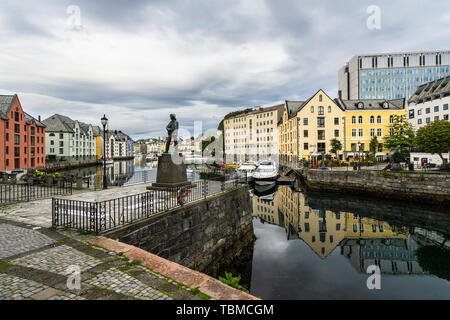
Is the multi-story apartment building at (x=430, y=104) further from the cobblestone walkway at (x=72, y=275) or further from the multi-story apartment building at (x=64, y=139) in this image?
the multi-story apartment building at (x=64, y=139)

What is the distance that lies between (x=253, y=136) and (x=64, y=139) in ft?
207

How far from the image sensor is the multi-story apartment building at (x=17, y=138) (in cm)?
4094

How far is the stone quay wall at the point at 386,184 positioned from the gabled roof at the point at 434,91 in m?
34.3

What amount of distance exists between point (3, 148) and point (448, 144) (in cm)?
6568

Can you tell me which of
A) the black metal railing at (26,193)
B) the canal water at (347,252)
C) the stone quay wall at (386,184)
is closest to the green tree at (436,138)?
the stone quay wall at (386,184)

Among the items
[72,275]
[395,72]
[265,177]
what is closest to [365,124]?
[265,177]

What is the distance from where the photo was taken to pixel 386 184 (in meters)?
27.0

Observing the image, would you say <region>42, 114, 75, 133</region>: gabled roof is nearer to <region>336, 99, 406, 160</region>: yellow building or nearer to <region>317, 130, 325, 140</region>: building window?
<region>317, 130, 325, 140</region>: building window

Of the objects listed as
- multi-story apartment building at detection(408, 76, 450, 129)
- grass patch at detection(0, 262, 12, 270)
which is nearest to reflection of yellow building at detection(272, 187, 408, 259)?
grass patch at detection(0, 262, 12, 270)

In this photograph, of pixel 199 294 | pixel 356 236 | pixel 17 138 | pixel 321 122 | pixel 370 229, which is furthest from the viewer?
pixel 321 122

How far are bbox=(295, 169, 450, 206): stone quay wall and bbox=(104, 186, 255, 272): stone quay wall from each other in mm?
20726

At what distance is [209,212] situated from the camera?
1102cm

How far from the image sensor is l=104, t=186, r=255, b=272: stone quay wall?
7.62 m

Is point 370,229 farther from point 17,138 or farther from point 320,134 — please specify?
point 17,138
